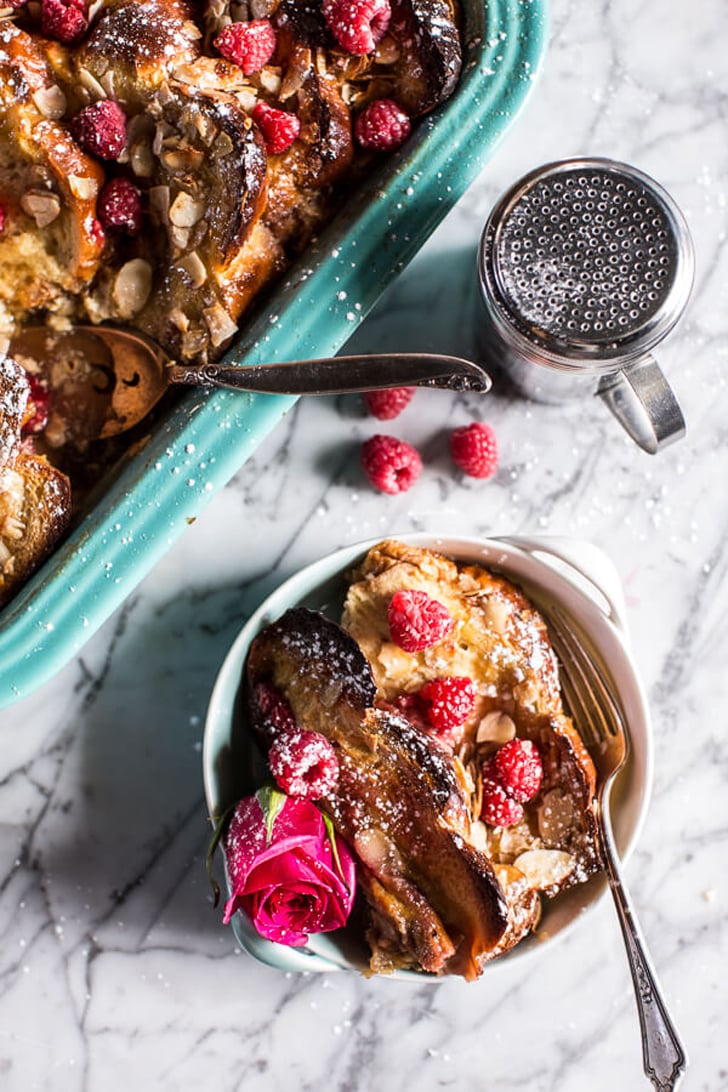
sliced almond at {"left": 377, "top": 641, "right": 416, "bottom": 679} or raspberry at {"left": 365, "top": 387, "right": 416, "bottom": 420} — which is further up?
raspberry at {"left": 365, "top": 387, "right": 416, "bottom": 420}

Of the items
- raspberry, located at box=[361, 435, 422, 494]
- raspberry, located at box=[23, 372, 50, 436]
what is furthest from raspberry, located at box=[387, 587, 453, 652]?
raspberry, located at box=[23, 372, 50, 436]

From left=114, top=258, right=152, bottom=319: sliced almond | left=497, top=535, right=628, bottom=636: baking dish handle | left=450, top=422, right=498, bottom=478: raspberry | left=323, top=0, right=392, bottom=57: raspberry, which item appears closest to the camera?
left=323, top=0, right=392, bottom=57: raspberry

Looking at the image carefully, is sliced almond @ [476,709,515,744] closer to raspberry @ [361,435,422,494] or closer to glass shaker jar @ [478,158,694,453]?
raspberry @ [361,435,422,494]

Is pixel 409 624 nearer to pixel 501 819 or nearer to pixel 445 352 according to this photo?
pixel 501 819

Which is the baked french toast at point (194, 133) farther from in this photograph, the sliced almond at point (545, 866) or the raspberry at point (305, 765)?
the sliced almond at point (545, 866)

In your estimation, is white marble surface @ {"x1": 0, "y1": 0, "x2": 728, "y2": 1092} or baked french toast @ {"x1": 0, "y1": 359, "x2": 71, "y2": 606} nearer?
baked french toast @ {"x1": 0, "y1": 359, "x2": 71, "y2": 606}

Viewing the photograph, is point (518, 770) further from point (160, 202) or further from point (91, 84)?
point (91, 84)

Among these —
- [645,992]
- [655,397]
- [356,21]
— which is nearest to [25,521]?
[356,21]
